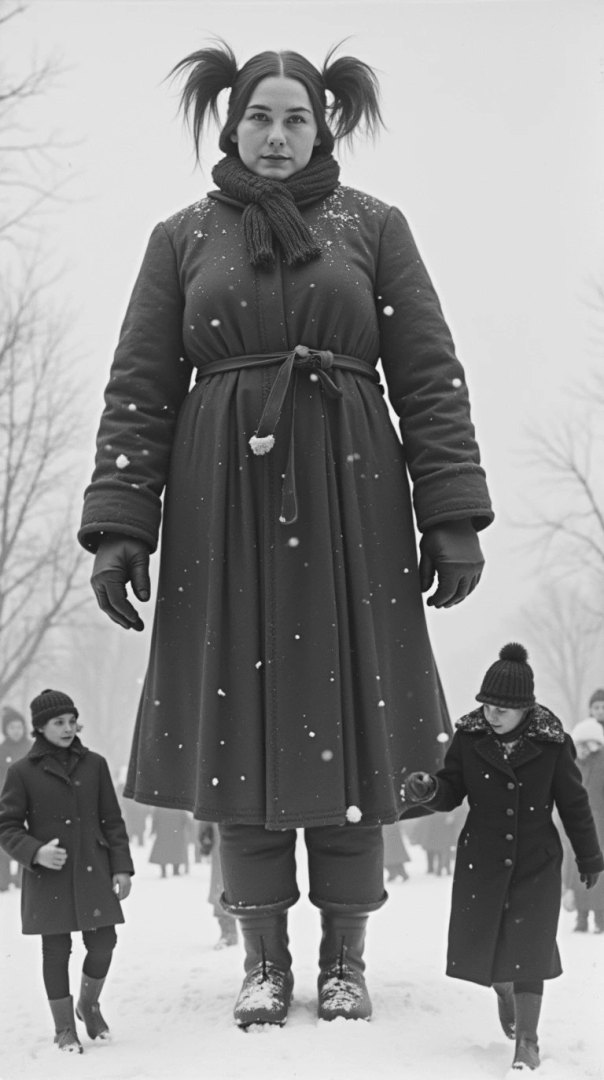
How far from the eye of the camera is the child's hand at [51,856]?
2393mm

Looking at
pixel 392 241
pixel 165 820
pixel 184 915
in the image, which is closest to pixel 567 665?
pixel 165 820

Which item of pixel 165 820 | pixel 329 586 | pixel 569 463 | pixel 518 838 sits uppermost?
pixel 569 463

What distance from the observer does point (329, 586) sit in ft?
7.39

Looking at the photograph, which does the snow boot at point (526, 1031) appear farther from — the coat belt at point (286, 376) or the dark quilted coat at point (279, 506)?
the coat belt at point (286, 376)

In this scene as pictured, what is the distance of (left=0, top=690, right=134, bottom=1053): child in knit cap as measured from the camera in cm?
239

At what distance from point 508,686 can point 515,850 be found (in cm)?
31

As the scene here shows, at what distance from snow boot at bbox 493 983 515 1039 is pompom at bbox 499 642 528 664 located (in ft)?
2.06

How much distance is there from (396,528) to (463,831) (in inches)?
24.8

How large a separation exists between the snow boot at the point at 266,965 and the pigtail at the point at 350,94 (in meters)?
1.77

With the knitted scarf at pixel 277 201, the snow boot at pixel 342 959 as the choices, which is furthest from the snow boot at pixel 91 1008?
the knitted scarf at pixel 277 201

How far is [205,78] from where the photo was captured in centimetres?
263

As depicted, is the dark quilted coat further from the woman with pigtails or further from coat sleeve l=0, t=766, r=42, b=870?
coat sleeve l=0, t=766, r=42, b=870

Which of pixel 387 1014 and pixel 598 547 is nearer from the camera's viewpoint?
pixel 387 1014

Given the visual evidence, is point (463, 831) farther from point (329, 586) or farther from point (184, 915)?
point (184, 915)
